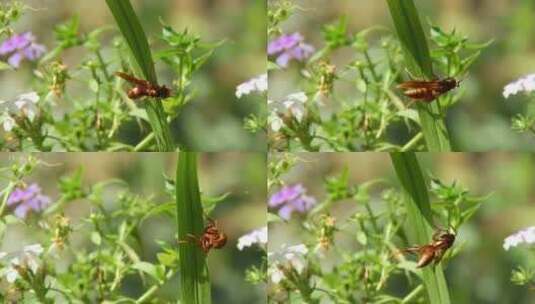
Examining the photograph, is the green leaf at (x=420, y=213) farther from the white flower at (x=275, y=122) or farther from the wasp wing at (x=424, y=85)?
the white flower at (x=275, y=122)

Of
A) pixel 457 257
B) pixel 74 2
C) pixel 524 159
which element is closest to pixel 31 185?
pixel 74 2

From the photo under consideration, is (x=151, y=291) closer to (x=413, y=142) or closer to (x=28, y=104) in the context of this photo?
(x=28, y=104)

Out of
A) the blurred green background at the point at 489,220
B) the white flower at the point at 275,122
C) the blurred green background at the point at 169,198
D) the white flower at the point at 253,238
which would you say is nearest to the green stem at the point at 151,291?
the blurred green background at the point at 169,198

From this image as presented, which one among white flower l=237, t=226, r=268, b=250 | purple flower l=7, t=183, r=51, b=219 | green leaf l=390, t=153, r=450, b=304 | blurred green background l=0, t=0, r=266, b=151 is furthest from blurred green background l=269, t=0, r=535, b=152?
purple flower l=7, t=183, r=51, b=219

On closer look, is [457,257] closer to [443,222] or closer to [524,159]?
[443,222]

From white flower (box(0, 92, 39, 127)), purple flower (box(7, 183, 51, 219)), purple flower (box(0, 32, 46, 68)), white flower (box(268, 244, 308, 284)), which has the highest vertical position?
purple flower (box(0, 32, 46, 68))

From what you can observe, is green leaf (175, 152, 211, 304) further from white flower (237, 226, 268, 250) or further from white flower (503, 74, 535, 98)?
white flower (503, 74, 535, 98)
